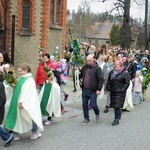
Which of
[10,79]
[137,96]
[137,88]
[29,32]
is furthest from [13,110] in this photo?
[29,32]

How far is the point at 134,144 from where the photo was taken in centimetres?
736

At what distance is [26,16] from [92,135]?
12.4 metres

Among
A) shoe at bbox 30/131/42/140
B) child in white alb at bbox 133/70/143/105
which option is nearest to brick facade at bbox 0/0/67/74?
child in white alb at bbox 133/70/143/105

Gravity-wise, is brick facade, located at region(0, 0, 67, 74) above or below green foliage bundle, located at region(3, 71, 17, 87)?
above

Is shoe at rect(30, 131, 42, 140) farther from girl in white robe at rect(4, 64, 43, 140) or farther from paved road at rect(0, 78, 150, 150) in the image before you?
girl in white robe at rect(4, 64, 43, 140)

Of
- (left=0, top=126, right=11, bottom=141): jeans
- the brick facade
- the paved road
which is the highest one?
the brick facade

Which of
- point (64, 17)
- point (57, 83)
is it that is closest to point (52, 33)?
point (64, 17)

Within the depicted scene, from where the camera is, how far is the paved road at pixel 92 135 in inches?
279

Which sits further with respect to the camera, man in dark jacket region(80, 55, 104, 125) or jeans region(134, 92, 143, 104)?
jeans region(134, 92, 143, 104)

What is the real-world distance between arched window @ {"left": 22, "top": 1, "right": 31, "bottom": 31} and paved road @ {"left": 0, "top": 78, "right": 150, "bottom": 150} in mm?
9452

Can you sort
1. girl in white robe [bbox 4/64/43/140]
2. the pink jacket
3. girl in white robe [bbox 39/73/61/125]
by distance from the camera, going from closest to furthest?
girl in white robe [bbox 4/64/43/140]
girl in white robe [bbox 39/73/61/125]
the pink jacket

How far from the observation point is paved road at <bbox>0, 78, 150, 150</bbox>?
7.07 meters

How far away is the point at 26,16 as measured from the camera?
62.4 ft

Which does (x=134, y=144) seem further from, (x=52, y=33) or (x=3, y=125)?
(x=52, y=33)
